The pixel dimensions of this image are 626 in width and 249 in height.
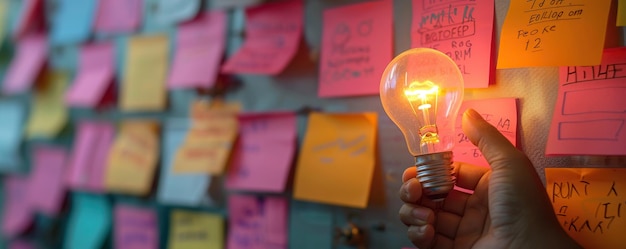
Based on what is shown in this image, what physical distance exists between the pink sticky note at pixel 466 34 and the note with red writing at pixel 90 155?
27.1 inches

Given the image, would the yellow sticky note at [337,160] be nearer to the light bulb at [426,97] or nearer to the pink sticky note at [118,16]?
the light bulb at [426,97]

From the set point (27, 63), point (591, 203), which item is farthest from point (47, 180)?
point (591, 203)

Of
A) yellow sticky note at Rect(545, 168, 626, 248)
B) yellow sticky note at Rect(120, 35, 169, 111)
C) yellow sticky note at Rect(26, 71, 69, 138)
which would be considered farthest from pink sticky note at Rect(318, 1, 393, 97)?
yellow sticky note at Rect(26, 71, 69, 138)

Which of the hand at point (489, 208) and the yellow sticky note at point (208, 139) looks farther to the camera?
the yellow sticky note at point (208, 139)

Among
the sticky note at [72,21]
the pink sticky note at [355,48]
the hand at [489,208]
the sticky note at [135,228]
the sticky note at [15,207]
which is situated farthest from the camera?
the sticky note at [15,207]

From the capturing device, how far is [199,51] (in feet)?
2.92

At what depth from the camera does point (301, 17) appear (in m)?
0.76

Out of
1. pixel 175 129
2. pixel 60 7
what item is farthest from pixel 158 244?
pixel 60 7

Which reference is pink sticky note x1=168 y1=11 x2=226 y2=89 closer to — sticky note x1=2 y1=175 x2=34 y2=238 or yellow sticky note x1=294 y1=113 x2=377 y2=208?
yellow sticky note x1=294 y1=113 x2=377 y2=208

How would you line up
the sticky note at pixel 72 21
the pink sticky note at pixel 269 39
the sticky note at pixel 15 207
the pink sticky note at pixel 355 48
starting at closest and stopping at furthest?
the pink sticky note at pixel 355 48, the pink sticky note at pixel 269 39, the sticky note at pixel 72 21, the sticky note at pixel 15 207

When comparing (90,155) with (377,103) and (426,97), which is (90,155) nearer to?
(377,103)

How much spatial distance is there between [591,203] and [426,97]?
6.9 inches

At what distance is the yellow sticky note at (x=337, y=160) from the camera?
66cm

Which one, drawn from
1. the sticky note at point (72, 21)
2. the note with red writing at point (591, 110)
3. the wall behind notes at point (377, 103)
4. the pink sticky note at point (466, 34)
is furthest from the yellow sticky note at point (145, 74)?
the note with red writing at point (591, 110)
